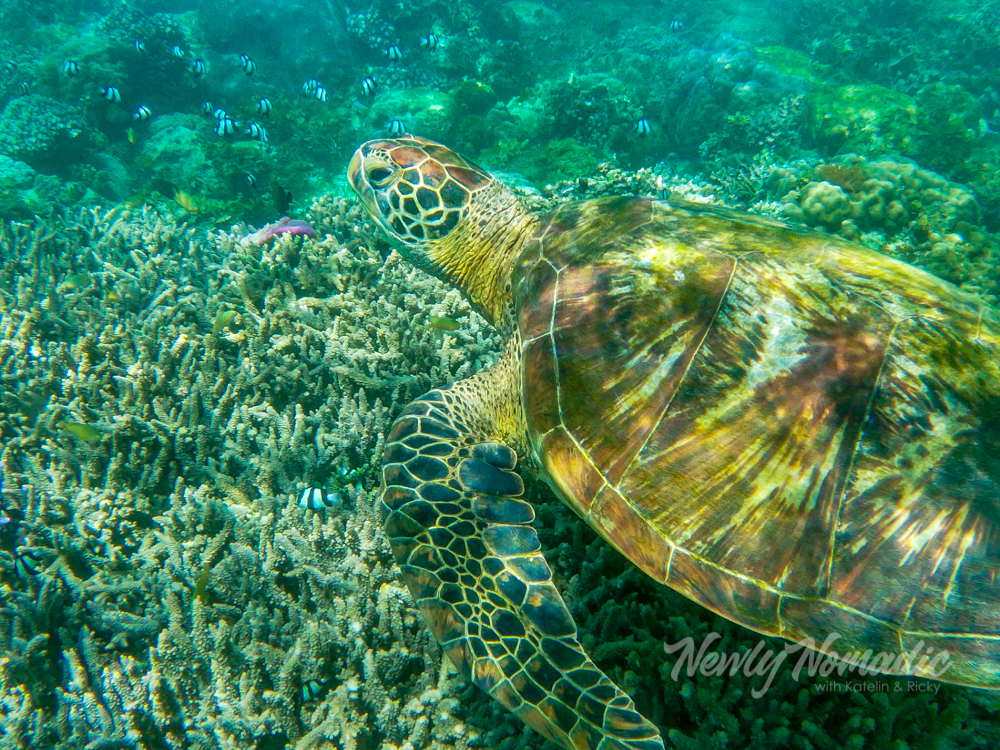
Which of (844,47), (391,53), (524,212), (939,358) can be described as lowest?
(939,358)

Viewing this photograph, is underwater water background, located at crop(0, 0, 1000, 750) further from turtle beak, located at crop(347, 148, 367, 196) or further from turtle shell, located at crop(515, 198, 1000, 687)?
turtle beak, located at crop(347, 148, 367, 196)

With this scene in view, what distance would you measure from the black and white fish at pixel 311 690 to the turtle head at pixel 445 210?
1992 millimetres

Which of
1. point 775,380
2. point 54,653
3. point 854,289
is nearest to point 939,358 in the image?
point 854,289

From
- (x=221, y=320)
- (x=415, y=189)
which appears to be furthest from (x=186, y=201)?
(x=415, y=189)

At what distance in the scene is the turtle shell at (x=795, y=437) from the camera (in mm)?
1267

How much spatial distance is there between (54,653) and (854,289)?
3.68m

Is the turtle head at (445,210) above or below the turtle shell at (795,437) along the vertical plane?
above

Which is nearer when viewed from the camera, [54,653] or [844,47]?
[54,653]

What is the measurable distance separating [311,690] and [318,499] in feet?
2.78

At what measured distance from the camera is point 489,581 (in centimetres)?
170

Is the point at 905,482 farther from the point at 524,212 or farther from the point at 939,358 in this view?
the point at 524,212

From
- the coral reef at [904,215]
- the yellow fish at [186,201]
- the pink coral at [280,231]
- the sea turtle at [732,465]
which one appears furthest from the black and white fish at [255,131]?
the coral reef at [904,215]

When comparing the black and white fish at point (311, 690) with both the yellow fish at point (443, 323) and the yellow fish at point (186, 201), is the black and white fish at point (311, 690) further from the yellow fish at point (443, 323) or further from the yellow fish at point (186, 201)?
the yellow fish at point (186, 201)

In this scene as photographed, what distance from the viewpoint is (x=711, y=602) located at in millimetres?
1423
